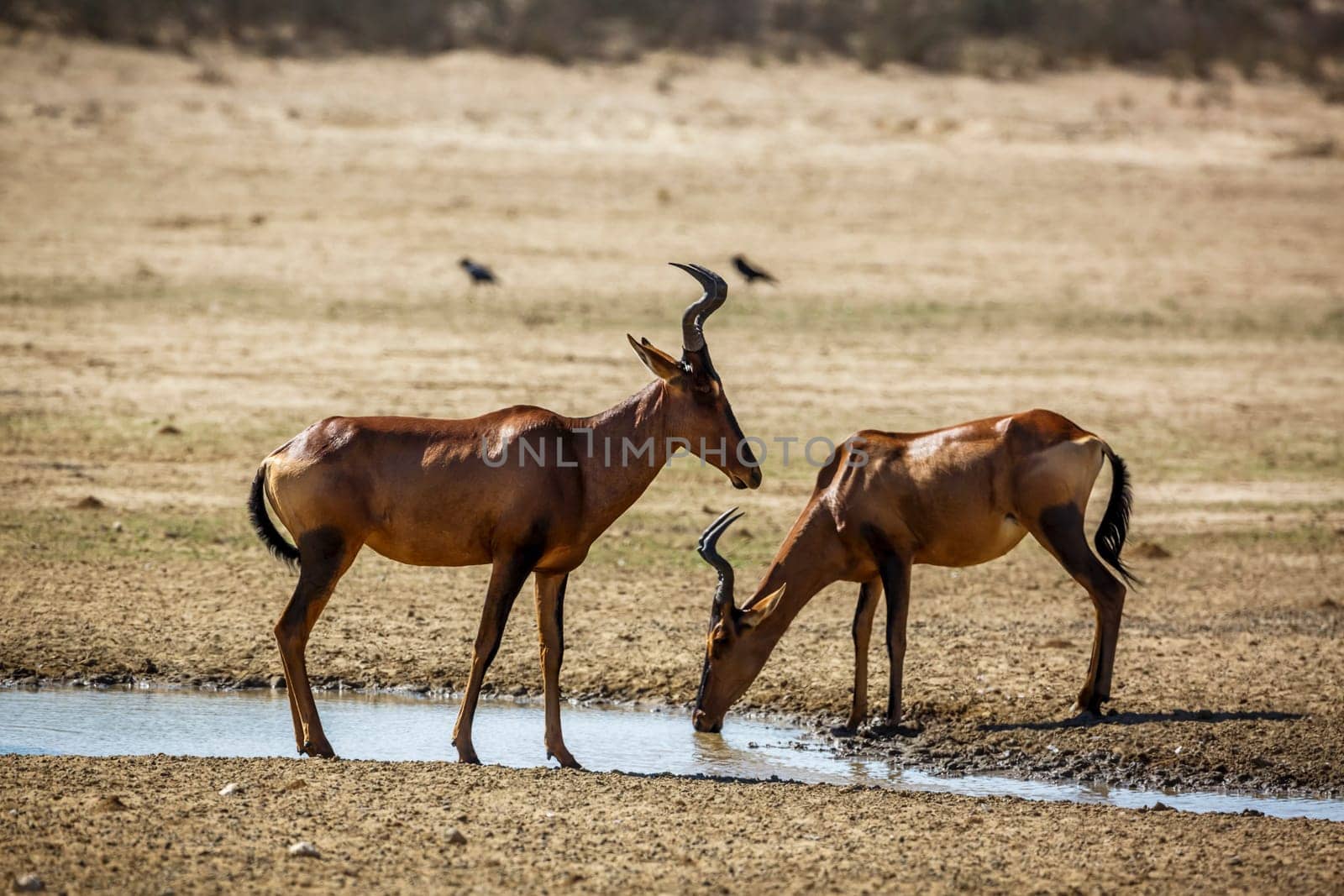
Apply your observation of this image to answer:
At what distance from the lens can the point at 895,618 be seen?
9867mm

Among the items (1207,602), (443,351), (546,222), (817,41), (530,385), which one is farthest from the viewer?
(817,41)

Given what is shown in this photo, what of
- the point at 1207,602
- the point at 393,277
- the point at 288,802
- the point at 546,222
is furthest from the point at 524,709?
the point at 546,222

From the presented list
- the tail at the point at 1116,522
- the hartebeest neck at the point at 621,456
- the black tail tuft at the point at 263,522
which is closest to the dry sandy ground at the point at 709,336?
the tail at the point at 1116,522

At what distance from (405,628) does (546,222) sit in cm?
1467

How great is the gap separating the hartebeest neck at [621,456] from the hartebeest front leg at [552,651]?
340mm

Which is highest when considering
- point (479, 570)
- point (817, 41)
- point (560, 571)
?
point (817, 41)

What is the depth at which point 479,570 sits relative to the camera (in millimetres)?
12992

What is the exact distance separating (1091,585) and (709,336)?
11.8 m

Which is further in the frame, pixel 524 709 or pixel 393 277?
pixel 393 277

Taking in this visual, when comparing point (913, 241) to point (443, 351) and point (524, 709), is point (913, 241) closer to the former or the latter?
point (443, 351)

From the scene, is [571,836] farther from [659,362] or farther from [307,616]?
[659,362]

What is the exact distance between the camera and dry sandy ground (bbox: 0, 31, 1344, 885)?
425 inches

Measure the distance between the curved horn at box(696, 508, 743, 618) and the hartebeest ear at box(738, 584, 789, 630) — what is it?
0.14 m

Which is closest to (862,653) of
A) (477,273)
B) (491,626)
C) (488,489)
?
(491,626)
